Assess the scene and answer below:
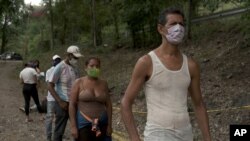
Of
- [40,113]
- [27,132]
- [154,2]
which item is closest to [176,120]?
[27,132]

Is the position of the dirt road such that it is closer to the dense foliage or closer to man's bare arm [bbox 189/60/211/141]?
the dense foliage

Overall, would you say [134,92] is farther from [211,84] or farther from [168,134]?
[211,84]

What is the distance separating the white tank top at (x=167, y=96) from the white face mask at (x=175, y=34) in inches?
7.5

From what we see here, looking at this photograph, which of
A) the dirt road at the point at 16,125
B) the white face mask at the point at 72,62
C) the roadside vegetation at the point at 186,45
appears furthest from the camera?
the roadside vegetation at the point at 186,45

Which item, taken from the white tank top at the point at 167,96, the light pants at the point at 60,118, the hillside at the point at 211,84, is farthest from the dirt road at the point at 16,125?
the white tank top at the point at 167,96

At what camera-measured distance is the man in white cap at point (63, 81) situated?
8078mm

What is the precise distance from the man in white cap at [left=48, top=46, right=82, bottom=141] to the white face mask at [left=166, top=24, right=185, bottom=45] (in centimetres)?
395

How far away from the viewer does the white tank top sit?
13.5ft

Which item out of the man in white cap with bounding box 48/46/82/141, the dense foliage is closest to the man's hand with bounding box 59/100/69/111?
the man in white cap with bounding box 48/46/82/141

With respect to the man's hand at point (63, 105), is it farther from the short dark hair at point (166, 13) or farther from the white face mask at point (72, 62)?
the short dark hair at point (166, 13)

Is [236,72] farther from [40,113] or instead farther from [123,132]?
[40,113]

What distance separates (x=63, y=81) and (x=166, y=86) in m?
4.31

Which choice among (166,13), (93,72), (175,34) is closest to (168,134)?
(175,34)

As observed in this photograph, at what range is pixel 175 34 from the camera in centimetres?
417
